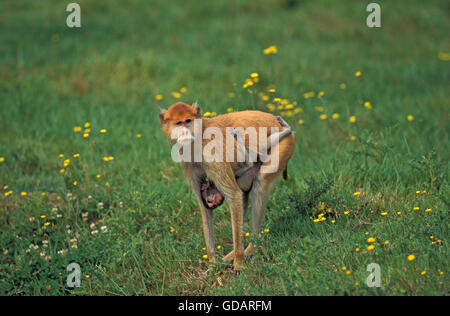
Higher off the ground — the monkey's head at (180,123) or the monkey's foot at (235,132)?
the monkey's head at (180,123)

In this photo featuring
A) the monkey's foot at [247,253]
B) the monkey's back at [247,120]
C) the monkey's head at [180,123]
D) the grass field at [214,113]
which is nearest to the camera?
the monkey's head at [180,123]

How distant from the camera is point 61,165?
21.3 feet

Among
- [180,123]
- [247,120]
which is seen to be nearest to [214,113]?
[247,120]

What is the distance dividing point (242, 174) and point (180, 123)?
89cm

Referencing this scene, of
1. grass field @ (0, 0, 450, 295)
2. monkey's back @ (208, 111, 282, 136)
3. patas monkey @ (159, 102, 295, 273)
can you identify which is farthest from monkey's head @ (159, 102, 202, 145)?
grass field @ (0, 0, 450, 295)

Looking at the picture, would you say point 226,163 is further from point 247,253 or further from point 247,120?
point 247,253

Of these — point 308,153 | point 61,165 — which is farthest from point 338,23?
point 61,165

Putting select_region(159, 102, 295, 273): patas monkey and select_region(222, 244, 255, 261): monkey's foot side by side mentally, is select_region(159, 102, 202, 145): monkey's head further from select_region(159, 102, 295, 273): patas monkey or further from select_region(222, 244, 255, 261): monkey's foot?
select_region(222, 244, 255, 261): monkey's foot

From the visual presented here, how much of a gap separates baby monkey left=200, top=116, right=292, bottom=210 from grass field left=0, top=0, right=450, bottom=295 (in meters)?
0.56

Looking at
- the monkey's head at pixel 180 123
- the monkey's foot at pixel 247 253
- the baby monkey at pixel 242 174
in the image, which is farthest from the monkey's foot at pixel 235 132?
the monkey's foot at pixel 247 253

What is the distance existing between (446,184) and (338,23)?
8.01 meters

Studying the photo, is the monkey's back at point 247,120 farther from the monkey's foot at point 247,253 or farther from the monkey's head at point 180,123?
the monkey's foot at point 247,253

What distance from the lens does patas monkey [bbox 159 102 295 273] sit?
12.7 feet

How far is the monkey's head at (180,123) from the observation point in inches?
149
